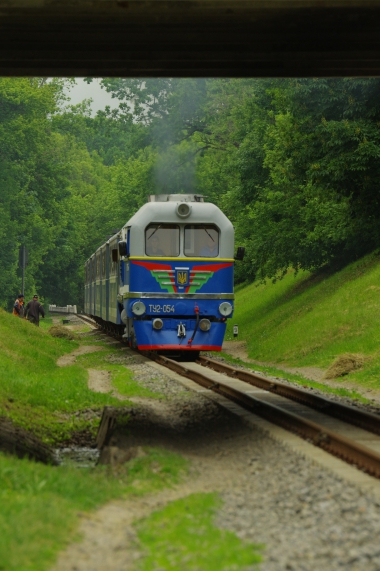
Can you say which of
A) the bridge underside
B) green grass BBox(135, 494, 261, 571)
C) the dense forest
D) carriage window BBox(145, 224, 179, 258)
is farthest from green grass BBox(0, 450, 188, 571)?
the dense forest

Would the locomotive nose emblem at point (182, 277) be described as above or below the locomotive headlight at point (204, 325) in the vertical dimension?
above

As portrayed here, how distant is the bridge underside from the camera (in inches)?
426

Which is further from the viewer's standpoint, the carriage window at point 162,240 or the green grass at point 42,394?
the carriage window at point 162,240

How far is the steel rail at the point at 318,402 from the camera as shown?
12164 millimetres

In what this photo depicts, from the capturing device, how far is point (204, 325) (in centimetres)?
2016

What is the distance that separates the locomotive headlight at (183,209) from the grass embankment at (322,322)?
15.6 feet

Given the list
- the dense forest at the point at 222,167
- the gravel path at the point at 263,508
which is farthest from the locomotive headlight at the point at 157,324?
the gravel path at the point at 263,508

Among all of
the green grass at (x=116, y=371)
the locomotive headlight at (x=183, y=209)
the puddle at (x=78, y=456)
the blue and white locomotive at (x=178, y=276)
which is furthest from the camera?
the locomotive headlight at (x=183, y=209)

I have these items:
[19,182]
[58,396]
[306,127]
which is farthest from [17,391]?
[19,182]

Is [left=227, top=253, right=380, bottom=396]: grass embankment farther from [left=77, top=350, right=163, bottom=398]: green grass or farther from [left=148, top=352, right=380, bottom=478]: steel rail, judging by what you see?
[left=77, top=350, right=163, bottom=398]: green grass

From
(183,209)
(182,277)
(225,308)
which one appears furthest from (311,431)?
(183,209)

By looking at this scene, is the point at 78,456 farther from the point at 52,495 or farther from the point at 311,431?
the point at 52,495

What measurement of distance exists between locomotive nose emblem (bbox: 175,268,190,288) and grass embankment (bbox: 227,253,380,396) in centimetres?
396

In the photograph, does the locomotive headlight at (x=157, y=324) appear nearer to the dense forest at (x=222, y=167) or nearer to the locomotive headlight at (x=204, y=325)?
the locomotive headlight at (x=204, y=325)
